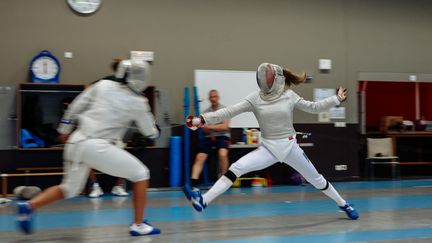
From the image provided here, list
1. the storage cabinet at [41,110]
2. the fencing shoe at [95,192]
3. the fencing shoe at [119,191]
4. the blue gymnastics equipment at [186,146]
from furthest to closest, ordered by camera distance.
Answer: the blue gymnastics equipment at [186,146]
the storage cabinet at [41,110]
the fencing shoe at [119,191]
the fencing shoe at [95,192]

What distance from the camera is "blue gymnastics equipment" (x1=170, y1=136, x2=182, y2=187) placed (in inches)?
312

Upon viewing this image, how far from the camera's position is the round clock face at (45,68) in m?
7.49

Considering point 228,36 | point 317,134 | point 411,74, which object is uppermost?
A: point 228,36

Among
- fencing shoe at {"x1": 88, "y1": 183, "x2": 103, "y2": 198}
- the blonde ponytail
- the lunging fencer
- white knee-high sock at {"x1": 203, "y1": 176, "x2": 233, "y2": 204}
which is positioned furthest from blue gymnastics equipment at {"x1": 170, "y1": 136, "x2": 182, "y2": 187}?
the lunging fencer

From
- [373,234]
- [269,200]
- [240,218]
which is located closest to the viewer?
[373,234]

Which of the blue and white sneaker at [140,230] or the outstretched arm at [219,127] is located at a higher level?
the outstretched arm at [219,127]

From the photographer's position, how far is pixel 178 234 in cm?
417

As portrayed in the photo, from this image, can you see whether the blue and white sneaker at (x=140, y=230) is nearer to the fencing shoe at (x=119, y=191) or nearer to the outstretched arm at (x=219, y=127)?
the fencing shoe at (x=119, y=191)

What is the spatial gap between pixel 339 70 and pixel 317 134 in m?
1.18

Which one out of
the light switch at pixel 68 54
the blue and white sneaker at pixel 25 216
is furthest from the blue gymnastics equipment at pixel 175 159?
the blue and white sneaker at pixel 25 216

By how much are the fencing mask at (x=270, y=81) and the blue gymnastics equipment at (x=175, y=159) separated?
3348 mm

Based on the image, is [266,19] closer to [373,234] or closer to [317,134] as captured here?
[317,134]

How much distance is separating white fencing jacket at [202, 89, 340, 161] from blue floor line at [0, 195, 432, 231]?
2.85 ft

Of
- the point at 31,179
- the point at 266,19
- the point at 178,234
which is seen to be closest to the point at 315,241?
the point at 178,234
